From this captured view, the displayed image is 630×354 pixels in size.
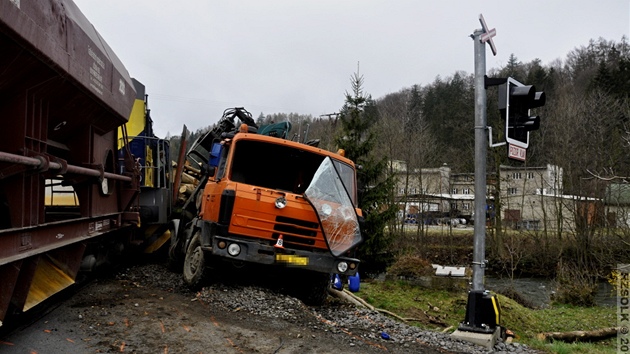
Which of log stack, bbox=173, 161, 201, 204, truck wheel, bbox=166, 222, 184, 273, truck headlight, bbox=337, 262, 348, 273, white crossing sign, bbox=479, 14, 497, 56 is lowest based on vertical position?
truck wheel, bbox=166, 222, 184, 273

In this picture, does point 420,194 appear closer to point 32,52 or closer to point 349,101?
point 349,101

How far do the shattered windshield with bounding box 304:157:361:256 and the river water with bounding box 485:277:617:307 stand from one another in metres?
14.8

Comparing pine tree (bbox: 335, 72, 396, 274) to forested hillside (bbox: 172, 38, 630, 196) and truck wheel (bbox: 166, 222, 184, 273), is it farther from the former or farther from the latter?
truck wheel (bbox: 166, 222, 184, 273)

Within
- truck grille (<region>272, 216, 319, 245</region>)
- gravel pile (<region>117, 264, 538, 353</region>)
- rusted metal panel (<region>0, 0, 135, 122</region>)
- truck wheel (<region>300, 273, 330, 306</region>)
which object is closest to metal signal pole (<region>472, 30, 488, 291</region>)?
gravel pile (<region>117, 264, 538, 353</region>)

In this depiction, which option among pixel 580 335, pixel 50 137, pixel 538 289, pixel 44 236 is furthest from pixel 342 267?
pixel 538 289

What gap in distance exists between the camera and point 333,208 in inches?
312

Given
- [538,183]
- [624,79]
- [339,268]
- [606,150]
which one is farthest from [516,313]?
[624,79]

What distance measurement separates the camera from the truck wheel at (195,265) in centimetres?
823

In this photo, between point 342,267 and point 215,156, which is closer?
point 342,267

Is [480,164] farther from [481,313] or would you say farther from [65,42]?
[65,42]

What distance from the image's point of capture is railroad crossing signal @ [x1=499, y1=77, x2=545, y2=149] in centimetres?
646

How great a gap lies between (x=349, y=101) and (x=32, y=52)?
15.9m

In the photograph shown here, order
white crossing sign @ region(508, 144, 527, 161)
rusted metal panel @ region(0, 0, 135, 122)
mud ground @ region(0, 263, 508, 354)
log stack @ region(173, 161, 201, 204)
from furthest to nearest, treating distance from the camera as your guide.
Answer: log stack @ region(173, 161, 201, 204) < white crossing sign @ region(508, 144, 527, 161) < mud ground @ region(0, 263, 508, 354) < rusted metal panel @ region(0, 0, 135, 122)

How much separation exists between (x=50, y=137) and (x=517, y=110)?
6.15 meters
